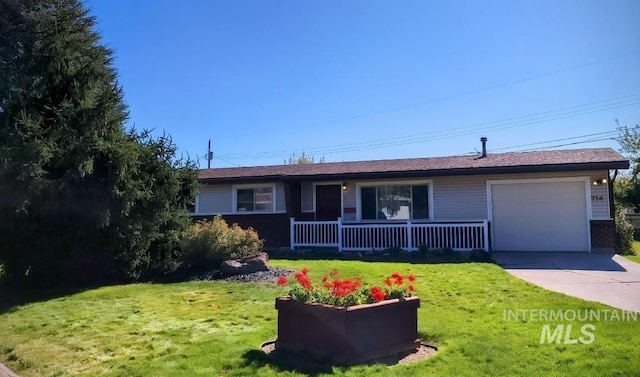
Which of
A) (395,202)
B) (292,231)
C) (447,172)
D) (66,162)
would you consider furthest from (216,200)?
(66,162)

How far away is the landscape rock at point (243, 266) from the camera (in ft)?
35.4

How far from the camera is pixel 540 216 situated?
1490 cm

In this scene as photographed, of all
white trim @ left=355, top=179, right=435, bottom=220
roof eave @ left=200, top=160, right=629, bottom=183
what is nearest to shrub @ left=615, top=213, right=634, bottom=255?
roof eave @ left=200, top=160, right=629, bottom=183

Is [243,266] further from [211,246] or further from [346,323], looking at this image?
[346,323]

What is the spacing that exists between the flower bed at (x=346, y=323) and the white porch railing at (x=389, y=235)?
385 inches

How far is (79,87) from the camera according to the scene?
9.70m

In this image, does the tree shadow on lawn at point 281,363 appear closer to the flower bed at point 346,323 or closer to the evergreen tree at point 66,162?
the flower bed at point 346,323

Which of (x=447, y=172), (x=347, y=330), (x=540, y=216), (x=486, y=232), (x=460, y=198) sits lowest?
(x=347, y=330)

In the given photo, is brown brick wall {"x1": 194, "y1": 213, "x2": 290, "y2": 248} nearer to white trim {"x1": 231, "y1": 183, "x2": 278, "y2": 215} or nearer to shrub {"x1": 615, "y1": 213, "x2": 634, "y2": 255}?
white trim {"x1": 231, "y1": 183, "x2": 278, "y2": 215}

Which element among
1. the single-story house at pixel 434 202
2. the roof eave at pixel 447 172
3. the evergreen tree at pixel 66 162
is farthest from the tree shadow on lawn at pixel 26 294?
the roof eave at pixel 447 172

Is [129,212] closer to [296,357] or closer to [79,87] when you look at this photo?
[79,87]

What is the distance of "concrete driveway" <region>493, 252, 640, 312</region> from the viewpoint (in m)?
7.83

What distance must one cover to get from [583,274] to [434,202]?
6.49 m

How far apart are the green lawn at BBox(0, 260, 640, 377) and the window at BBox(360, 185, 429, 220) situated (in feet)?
23.5
